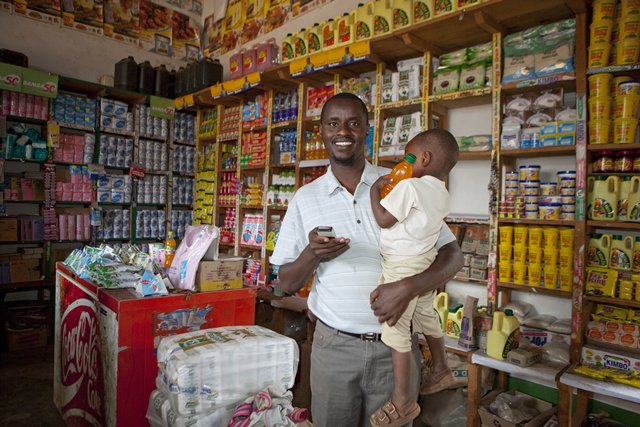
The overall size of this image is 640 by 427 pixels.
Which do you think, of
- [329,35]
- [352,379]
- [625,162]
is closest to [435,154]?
[352,379]

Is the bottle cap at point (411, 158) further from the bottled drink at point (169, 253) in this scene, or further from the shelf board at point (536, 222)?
the shelf board at point (536, 222)

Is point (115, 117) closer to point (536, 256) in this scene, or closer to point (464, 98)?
point (464, 98)

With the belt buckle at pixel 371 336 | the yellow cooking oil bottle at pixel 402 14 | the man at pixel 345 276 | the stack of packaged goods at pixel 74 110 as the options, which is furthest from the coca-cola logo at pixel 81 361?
the stack of packaged goods at pixel 74 110

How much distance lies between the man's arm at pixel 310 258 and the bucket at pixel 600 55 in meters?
2.39

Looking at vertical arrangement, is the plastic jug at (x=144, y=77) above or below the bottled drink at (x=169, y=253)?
above

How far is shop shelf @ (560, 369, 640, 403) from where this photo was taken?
233cm

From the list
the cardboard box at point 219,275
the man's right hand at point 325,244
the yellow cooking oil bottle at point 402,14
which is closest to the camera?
the man's right hand at point 325,244

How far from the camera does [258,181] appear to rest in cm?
552

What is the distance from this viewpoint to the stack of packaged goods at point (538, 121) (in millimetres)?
2863

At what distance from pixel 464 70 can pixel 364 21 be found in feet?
3.34

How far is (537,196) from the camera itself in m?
3.02

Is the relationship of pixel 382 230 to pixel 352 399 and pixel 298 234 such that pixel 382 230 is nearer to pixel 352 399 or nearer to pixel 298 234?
pixel 298 234

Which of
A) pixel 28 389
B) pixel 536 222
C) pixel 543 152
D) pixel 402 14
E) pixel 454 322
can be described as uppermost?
pixel 402 14

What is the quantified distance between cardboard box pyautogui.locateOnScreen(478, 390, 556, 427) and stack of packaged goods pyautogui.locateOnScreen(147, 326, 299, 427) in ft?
6.38
